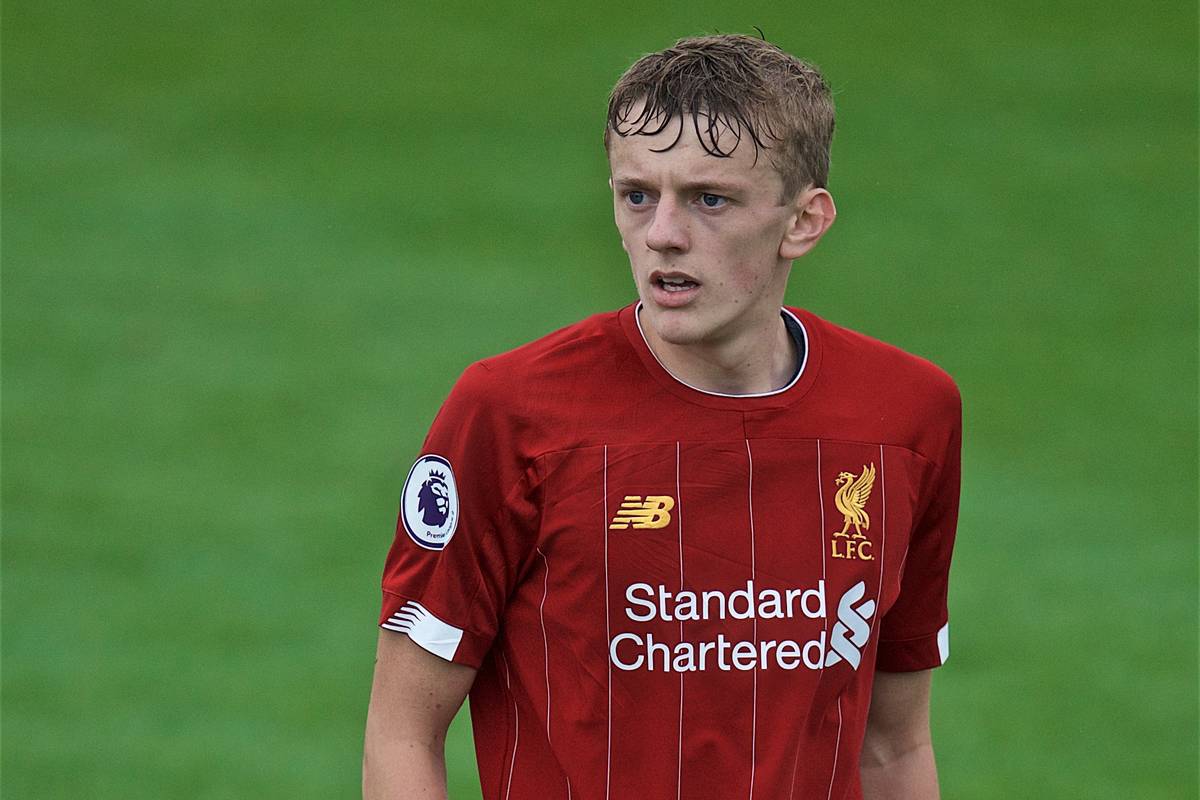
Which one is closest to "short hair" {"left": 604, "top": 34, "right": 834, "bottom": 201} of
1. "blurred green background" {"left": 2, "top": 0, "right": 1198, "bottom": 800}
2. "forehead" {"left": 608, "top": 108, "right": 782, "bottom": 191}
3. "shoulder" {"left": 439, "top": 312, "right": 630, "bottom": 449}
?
"forehead" {"left": 608, "top": 108, "right": 782, "bottom": 191}

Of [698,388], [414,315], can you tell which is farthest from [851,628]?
[414,315]

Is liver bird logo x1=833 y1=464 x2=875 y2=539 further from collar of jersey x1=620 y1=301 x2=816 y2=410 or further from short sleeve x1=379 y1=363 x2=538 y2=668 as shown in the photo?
short sleeve x1=379 y1=363 x2=538 y2=668

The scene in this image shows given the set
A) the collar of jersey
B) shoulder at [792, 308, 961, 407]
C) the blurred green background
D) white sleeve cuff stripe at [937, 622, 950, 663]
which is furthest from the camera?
the blurred green background

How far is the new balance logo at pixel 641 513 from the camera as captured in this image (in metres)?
2.49

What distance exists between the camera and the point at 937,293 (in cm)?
958

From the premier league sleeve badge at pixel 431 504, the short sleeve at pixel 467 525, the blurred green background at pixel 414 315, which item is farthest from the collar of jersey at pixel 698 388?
the blurred green background at pixel 414 315

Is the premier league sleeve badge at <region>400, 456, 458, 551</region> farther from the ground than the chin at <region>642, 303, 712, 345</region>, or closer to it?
closer to it

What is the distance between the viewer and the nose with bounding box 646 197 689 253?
2436 mm

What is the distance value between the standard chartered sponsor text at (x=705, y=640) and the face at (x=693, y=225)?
0.35m

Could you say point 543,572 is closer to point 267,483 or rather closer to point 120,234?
point 267,483

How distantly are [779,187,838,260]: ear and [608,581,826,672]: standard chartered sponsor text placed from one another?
475mm

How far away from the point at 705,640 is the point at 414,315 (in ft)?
23.2

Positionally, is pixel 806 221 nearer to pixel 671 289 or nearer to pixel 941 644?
pixel 671 289

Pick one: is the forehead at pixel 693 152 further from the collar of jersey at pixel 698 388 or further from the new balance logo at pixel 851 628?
the new balance logo at pixel 851 628
